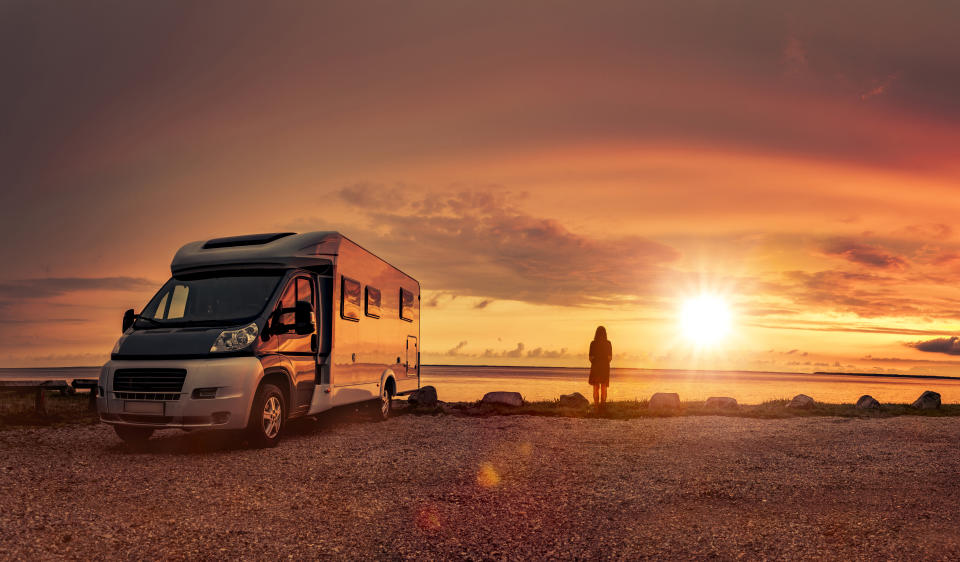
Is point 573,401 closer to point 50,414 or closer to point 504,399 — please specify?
point 504,399

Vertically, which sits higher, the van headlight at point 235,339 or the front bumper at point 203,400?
the van headlight at point 235,339

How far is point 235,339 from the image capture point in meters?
10.8

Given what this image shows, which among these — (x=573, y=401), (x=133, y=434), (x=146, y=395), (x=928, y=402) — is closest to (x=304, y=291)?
(x=146, y=395)

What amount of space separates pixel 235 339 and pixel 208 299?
1701 millimetres

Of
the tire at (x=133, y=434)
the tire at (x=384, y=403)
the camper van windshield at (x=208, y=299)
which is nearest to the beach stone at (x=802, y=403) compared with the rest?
the tire at (x=384, y=403)

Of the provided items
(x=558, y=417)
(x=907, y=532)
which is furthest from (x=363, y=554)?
(x=558, y=417)

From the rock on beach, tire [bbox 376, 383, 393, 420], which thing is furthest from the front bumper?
the rock on beach

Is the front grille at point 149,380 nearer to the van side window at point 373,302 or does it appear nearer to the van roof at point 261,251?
the van roof at point 261,251

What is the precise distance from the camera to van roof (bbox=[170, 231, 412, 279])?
12133mm

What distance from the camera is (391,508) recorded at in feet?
→ 24.4

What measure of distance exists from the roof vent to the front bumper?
2755mm

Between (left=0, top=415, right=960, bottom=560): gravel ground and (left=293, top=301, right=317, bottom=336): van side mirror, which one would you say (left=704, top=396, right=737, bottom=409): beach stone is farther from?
(left=293, top=301, right=317, bottom=336): van side mirror

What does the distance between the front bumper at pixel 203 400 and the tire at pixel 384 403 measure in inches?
196

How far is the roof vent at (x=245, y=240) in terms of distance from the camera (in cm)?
1283
